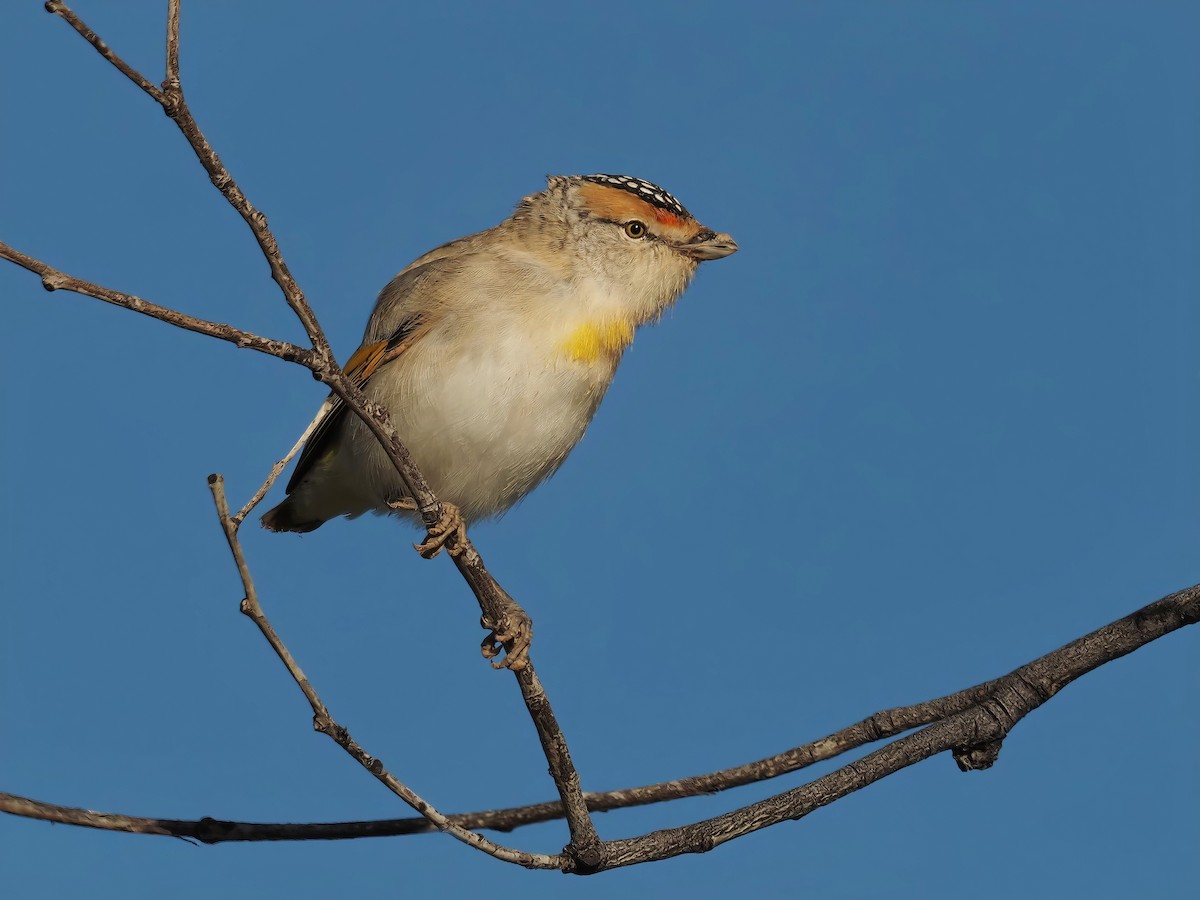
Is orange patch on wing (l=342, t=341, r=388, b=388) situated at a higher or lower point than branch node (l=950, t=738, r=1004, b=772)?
higher

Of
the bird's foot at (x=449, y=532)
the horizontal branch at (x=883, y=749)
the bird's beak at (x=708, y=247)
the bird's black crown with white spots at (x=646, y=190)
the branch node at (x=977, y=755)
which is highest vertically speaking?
the bird's black crown with white spots at (x=646, y=190)

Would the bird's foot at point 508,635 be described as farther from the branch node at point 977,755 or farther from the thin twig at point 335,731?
the branch node at point 977,755

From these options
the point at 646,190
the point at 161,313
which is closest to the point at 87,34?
the point at 161,313


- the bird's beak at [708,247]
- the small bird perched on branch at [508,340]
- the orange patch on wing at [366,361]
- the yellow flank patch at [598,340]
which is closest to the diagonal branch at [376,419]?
the small bird perched on branch at [508,340]

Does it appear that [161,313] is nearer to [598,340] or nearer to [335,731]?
[335,731]

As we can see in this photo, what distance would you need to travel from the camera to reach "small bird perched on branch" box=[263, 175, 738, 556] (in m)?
7.49

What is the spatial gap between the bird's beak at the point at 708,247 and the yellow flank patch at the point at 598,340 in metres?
0.84

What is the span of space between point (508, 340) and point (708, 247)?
80.6 inches

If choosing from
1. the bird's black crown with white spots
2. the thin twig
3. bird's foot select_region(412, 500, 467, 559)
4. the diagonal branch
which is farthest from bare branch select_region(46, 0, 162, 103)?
the bird's black crown with white spots

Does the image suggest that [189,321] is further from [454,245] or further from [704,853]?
[454,245]

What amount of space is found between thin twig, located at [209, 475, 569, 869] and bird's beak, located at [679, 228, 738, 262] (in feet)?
15.6

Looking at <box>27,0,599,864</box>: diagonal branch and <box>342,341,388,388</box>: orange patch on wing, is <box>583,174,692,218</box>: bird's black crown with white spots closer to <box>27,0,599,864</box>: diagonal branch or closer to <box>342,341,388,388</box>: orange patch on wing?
<box>342,341,388,388</box>: orange patch on wing

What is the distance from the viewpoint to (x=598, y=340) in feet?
25.9

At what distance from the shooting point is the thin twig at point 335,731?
15.6ft
